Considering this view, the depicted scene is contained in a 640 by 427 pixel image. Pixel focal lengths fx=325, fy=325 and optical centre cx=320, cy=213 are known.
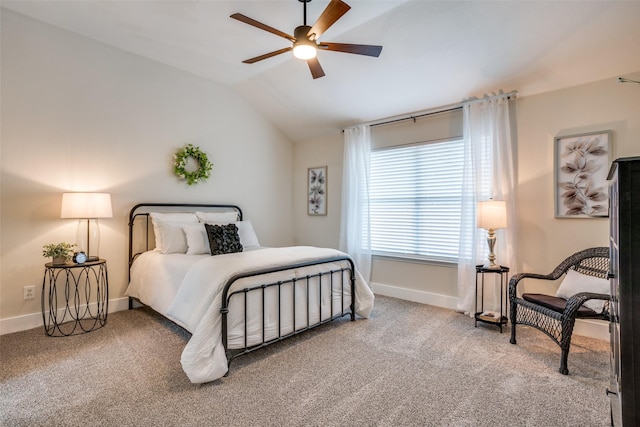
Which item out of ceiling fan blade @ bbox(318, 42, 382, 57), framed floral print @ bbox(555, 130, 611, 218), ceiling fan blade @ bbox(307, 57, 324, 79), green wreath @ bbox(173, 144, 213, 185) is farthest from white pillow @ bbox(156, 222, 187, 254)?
framed floral print @ bbox(555, 130, 611, 218)

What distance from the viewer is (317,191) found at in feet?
18.0

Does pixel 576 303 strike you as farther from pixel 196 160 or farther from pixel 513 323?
pixel 196 160

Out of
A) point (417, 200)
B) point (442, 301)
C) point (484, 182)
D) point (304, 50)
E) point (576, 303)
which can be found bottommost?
point (442, 301)

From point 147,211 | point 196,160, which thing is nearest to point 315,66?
point 196,160

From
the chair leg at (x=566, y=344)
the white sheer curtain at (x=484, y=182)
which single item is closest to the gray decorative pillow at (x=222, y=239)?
the white sheer curtain at (x=484, y=182)

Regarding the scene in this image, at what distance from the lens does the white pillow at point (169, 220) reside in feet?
12.1

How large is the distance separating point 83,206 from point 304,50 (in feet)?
8.48

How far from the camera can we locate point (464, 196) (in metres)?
3.81

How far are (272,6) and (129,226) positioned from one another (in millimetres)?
2908

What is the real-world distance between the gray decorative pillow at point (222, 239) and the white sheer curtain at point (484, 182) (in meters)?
2.63

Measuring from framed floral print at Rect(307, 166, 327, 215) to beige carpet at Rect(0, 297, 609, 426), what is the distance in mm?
2553

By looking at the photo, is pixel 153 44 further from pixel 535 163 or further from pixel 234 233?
pixel 535 163

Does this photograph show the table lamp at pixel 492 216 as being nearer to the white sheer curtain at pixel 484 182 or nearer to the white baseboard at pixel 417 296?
the white sheer curtain at pixel 484 182

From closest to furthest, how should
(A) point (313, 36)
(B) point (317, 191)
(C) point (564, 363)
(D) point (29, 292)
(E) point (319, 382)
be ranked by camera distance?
(E) point (319, 382) < (C) point (564, 363) < (A) point (313, 36) < (D) point (29, 292) < (B) point (317, 191)
